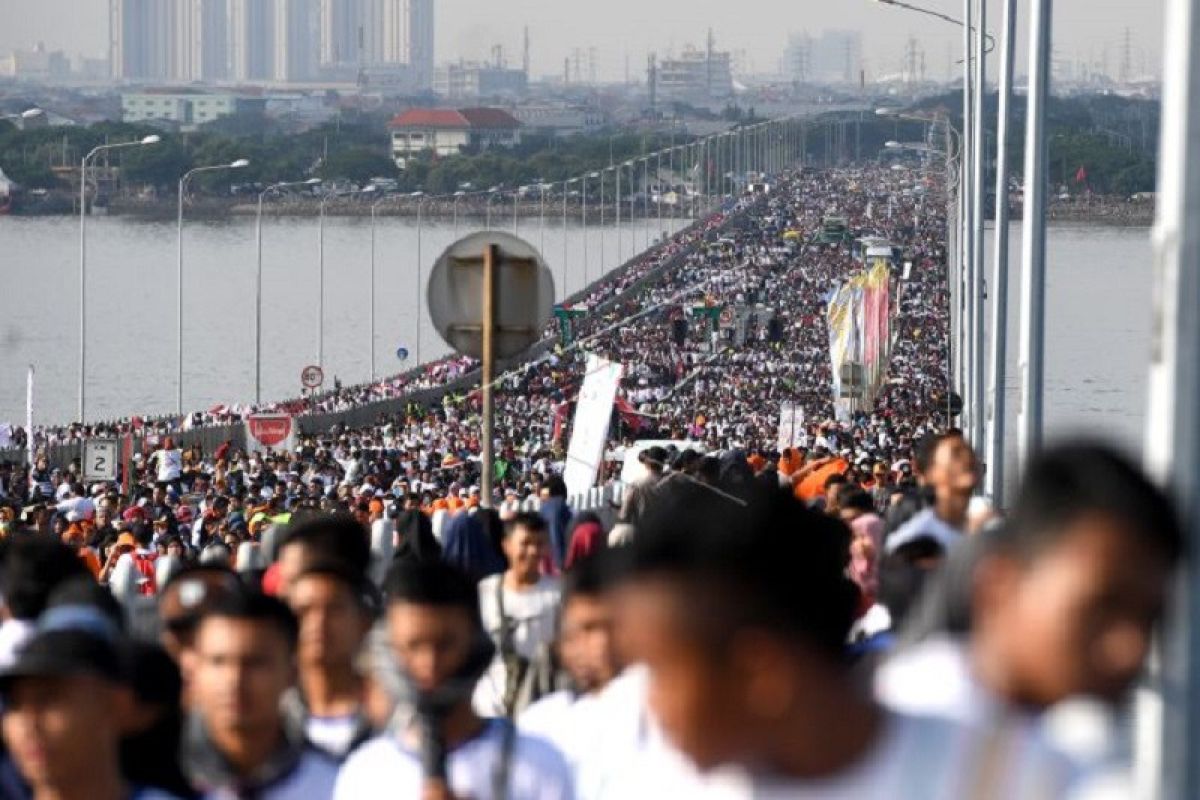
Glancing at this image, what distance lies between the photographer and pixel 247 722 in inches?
192

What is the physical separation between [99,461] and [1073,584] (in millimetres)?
22730

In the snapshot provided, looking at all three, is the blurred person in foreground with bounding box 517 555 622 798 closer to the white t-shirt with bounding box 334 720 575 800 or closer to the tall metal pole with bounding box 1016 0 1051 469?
the white t-shirt with bounding box 334 720 575 800


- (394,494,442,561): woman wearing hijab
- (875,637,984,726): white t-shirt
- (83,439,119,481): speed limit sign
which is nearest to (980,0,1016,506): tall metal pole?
(83,439,119,481): speed limit sign

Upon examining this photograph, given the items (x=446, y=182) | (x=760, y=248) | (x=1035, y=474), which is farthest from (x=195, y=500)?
(x=446, y=182)

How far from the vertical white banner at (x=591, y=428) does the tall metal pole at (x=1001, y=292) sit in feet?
6.48

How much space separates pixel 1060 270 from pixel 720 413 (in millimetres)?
70709

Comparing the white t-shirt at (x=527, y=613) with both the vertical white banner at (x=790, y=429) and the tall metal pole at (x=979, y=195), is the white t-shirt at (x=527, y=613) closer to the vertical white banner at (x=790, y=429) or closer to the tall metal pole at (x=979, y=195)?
the tall metal pole at (x=979, y=195)

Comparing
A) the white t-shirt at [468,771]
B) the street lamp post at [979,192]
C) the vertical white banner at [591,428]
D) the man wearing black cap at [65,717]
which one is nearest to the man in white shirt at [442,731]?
the white t-shirt at [468,771]

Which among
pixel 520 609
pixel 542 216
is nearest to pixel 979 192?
pixel 520 609

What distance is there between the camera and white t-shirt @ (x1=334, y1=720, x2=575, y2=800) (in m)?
4.71

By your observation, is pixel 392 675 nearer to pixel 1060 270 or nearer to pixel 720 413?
pixel 720 413

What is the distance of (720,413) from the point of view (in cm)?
4606

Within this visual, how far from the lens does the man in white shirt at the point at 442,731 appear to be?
15.4ft

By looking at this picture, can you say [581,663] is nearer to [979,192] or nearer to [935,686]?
[935,686]
